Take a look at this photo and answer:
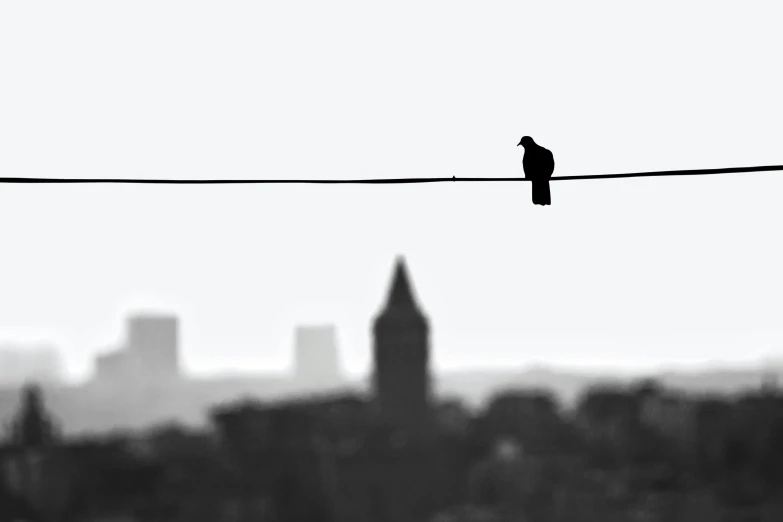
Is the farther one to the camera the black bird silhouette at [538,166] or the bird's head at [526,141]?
the bird's head at [526,141]

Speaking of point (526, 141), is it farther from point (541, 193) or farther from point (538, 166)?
point (541, 193)

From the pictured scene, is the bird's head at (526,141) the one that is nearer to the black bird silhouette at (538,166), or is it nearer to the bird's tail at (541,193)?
the black bird silhouette at (538,166)

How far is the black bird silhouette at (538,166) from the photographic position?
14.3 meters

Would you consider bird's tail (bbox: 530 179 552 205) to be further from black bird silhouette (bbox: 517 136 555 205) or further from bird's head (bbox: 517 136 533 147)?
bird's head (bbox: 517 136 533 147)

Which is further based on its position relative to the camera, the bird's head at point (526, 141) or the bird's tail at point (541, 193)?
the bird's head at point (526, 141)

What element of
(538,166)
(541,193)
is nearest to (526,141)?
(538,166)

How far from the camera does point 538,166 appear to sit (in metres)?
14.9

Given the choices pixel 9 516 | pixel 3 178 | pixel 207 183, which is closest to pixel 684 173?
pixel 207 183

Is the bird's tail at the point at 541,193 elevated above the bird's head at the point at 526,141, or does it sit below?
below

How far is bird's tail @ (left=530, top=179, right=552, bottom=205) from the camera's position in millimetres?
14164

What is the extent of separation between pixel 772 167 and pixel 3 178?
381 cm

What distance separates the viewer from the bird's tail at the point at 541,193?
14.2 metres

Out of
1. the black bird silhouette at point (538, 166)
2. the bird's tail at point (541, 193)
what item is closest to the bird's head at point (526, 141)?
the black bird silhouette at point (538, 166)

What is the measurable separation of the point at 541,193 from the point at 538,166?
669 mm
